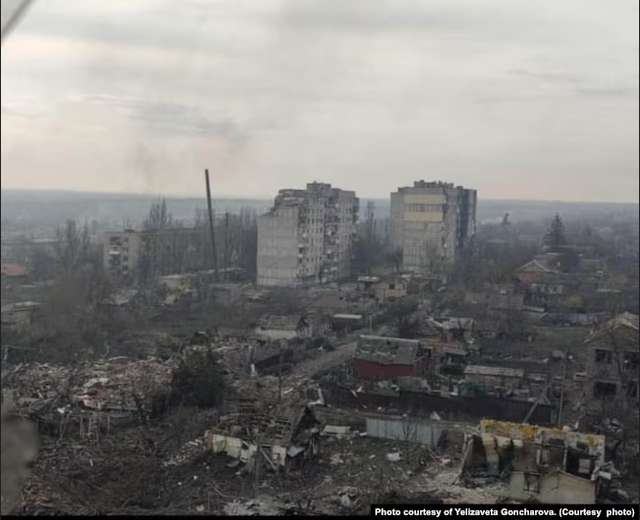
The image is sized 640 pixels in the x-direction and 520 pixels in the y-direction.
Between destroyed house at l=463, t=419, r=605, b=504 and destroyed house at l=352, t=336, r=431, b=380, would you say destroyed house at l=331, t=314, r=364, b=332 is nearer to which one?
destroyed house at l=352, t=336, r=431, b=380

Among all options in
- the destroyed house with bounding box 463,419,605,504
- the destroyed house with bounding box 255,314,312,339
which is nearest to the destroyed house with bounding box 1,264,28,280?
the destroyed house with bounding box 255,314,312,339

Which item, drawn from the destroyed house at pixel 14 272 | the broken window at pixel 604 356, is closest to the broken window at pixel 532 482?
the broken window at pixel 604 356

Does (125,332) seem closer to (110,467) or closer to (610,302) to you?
(110,467)

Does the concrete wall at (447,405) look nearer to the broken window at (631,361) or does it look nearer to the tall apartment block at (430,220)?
the broken window at (631,361)

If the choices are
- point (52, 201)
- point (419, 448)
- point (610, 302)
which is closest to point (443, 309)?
point (610, 302)

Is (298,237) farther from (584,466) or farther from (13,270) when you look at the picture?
(584,466)

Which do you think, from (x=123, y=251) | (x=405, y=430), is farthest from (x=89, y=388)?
(x=123, y=251)
